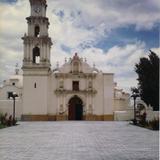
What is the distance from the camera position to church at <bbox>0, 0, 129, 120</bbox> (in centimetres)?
4312

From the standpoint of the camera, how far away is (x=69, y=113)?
4409 centimetres

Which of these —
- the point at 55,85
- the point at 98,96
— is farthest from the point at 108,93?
the point at 55,85

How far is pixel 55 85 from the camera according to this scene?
4394 cm

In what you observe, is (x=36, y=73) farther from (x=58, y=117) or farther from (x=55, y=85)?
(x=58, y=117)

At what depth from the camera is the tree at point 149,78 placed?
39.0 meters

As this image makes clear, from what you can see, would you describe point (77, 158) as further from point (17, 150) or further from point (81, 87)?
point (81, 87)

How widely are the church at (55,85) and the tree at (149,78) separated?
3917 mm

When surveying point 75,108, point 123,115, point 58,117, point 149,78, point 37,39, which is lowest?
point 58,117

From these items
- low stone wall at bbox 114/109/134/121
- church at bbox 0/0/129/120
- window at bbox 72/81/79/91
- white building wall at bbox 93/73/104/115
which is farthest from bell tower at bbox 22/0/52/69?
low stone wall at bbox 114/109/134/121

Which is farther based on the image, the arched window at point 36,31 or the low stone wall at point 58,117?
the arched window at point 36,31

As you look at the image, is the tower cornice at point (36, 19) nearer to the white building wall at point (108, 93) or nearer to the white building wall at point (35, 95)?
the white building wall at point (35, 95)

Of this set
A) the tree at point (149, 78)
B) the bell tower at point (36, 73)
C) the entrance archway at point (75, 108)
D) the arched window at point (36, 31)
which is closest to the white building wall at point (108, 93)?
the entrance archway at point (75, 108)

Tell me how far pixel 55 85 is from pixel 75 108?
3.13 metres

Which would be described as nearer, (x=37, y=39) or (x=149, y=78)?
(x=149, y=78)
